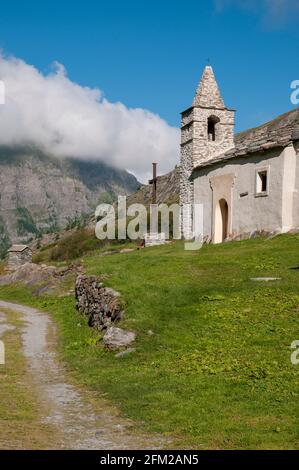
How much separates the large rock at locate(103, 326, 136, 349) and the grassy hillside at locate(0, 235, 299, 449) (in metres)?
0.30

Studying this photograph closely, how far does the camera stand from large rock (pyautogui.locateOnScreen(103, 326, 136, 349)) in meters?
16.0

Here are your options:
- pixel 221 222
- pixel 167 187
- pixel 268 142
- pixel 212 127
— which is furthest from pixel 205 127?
pixel 167 187

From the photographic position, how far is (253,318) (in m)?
16.4

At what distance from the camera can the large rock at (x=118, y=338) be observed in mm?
16047

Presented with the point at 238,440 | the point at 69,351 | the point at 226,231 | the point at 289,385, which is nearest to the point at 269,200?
the point at 226,231

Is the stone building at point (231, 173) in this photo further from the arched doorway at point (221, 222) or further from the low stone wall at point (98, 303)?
the low stone wall at point (98, 303)

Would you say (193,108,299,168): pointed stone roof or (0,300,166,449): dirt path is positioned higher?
(193,108,299,168): pointed stone roof

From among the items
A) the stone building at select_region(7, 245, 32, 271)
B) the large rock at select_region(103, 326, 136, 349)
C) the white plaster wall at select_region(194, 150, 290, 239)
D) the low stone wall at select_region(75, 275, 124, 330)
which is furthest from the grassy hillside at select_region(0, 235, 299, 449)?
the stone building at select_region(7, 245, 32, 271)

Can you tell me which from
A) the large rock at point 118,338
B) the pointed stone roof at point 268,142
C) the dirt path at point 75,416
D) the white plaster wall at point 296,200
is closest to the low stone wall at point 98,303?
the large rock at point 118,338

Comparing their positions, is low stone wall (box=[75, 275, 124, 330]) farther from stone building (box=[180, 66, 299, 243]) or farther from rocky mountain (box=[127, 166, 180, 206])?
rocky mountain (box=[127, 166, 180, 206])

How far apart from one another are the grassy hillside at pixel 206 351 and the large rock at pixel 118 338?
0.30 m
